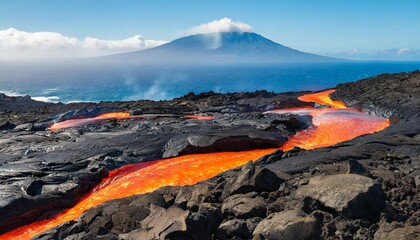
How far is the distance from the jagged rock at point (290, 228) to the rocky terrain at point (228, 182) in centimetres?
2

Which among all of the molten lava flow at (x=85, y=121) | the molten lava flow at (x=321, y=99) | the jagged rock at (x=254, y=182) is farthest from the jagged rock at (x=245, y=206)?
the molten lava flow at (x=321, y=99)

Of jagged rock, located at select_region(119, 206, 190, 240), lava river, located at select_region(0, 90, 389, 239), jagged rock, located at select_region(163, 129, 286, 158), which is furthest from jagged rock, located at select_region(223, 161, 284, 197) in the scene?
jagged rock, located at select_region(163, 129, 286, 158)

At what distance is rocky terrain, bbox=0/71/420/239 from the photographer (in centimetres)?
908

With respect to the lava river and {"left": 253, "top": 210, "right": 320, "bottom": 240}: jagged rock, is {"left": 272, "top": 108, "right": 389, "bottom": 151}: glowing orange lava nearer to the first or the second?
the lava river

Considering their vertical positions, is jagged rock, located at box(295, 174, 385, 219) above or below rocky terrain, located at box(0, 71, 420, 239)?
above

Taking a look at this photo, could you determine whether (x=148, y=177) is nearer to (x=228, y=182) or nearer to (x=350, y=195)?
(x=228, y=182)

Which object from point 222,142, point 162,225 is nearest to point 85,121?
point 222,142

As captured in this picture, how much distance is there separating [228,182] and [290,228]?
381 cm

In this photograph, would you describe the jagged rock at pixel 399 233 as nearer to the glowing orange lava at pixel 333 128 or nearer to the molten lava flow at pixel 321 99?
the glowing orange lava at pixel 333 128

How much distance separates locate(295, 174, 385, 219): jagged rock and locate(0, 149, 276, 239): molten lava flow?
9765 millimetres

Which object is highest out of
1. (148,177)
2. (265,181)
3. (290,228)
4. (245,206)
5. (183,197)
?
(265,181)

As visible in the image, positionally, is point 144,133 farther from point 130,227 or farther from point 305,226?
point 305,226

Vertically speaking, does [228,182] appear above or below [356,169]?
below

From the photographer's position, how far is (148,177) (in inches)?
785
